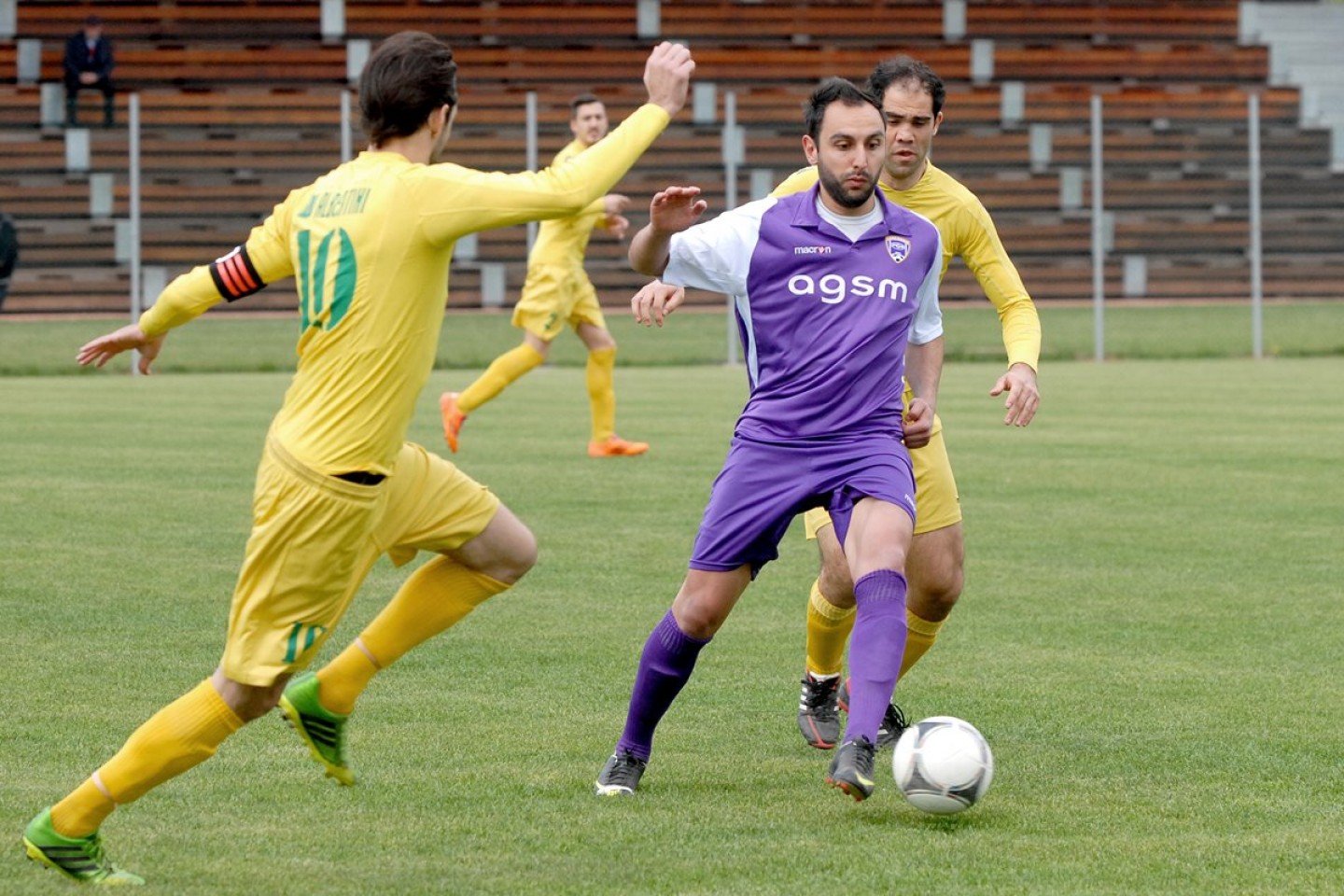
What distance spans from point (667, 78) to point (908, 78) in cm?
149

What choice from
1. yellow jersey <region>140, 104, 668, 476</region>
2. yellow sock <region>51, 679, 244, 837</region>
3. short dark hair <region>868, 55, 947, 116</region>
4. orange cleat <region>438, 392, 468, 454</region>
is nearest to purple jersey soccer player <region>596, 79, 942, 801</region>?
short dark hair <region>868, 55, 947, 116</region>

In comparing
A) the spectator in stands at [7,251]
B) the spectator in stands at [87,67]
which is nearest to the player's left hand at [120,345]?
the spectator in stands at [7,251]

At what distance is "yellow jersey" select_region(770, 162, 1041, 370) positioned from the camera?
5.95m

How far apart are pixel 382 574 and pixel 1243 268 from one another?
20.2 metres

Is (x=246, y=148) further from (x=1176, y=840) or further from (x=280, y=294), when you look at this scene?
(x=1176, y=840)

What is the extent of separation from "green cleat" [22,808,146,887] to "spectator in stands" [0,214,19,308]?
2143 cm

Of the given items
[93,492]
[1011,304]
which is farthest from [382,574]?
[1011,304]

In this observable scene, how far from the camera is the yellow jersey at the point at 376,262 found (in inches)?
169

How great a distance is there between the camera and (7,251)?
80.0 feet

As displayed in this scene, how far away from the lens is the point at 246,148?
2659cm

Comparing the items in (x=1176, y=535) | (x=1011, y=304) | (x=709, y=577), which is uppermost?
(x=1011, y=304)

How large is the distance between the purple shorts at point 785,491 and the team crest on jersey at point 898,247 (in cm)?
49

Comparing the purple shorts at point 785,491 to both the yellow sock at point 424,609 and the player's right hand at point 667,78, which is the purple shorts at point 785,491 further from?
the player's right hand at point 667,78

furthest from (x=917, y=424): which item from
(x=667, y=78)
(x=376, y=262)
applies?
(x=376, y=262)
